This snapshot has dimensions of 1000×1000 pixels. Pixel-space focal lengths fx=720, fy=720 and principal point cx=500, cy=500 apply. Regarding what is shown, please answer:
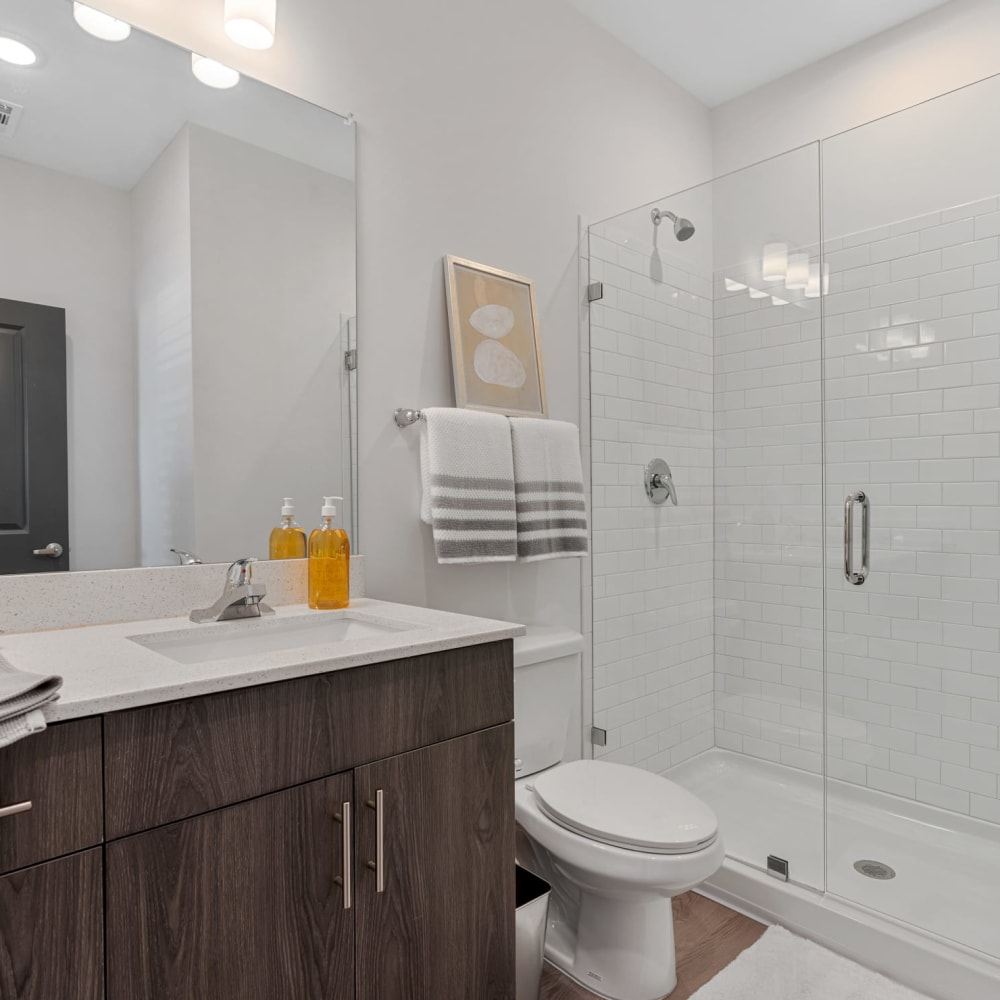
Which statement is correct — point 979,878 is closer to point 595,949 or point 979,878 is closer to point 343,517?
point 595,949

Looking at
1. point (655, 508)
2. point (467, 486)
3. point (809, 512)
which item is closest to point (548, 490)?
point (467, 486)

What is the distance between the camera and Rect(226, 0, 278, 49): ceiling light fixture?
145 cm

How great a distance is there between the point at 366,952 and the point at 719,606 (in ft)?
5.74

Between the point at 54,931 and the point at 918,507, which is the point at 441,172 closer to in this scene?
the point at 918,507

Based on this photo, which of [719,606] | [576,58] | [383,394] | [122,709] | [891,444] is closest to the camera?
[122,709]

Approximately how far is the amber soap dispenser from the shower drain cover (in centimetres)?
157

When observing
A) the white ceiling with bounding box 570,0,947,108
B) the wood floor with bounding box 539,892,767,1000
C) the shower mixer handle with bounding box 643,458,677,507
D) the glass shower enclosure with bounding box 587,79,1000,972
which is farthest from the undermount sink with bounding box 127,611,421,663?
the white ceiling with bounding box 570,0,947,108

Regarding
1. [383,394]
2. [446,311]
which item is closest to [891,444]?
[446,311]

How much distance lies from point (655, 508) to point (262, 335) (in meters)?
1.44

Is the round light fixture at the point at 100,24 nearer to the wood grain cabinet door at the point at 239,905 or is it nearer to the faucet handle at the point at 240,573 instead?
the faucet handle at the point at 240,573

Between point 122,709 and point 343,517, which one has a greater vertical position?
point 343,517

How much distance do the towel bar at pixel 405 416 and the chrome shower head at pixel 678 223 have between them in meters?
1.19

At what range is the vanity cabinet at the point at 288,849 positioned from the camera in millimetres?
824

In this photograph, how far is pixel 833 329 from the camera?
7.19 ft
